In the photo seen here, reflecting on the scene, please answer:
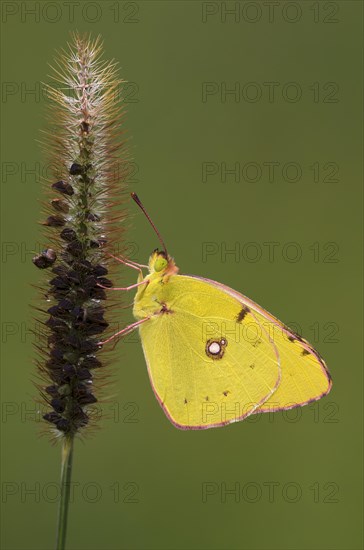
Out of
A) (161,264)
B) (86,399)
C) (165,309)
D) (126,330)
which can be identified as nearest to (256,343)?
(165,309)

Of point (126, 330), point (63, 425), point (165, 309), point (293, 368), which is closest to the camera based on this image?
point (63, 425)

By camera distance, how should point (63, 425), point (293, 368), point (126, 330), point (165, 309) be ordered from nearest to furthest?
point (63, 425), point (126, 330), point (293, 368), point (165, 309)

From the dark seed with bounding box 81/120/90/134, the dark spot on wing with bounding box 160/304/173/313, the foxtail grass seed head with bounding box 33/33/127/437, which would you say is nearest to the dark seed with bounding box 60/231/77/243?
the foxtail grass seed head with bounding box 33/33/127/437

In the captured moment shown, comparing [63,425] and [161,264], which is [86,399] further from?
[161,264]

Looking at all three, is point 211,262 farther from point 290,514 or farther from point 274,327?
point 274,327

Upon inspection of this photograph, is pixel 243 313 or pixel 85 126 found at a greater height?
pixel 85 126

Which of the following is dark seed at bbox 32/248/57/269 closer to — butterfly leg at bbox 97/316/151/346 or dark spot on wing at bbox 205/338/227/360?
butterfly leg at bbox 97/316/151/346

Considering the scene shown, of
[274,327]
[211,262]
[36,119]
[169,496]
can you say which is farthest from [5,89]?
[274,327]

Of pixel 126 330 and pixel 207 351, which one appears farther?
pixel 207 351
